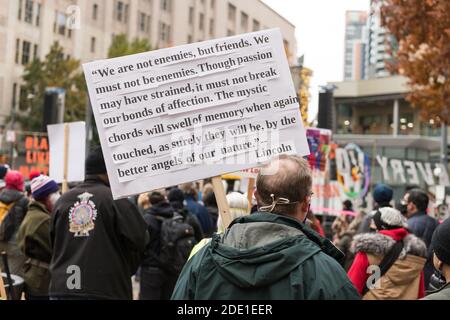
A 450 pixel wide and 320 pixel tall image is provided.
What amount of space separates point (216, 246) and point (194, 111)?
1.26 metres

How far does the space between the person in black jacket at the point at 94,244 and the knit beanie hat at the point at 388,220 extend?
1.80 metres

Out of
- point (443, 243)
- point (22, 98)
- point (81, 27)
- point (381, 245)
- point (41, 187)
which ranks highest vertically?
point (81, 27)

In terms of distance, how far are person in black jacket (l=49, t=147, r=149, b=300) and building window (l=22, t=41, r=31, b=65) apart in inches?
1511

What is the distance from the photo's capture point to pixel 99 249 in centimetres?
488

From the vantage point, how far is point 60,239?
5000 millimetres

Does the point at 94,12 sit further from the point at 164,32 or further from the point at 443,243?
the point at 443,243

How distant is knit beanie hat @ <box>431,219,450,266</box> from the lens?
2.96m

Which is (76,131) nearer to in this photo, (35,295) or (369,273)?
(35,295)

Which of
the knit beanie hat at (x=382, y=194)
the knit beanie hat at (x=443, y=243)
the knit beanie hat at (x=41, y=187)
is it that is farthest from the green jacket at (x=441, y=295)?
the knit beanie hat at (x=382, y=194)

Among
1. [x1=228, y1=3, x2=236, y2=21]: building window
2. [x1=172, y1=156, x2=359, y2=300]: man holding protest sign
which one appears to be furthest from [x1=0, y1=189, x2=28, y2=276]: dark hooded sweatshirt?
[x1=228, y1=3, x2=236, y2=21]: building window

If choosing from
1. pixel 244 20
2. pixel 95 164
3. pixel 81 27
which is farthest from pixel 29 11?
pixel 95 164

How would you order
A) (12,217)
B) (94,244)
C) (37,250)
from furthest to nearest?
(12,217) < (37,250) < (94,244)

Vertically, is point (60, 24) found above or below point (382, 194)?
above
